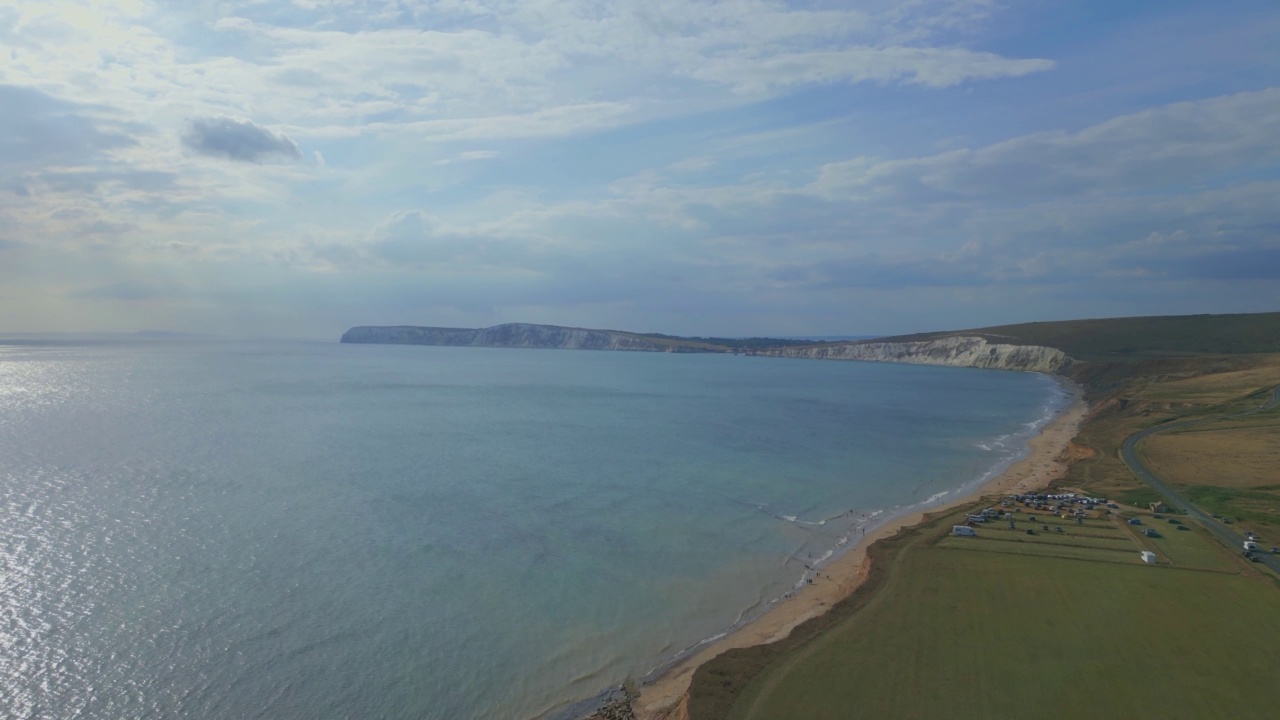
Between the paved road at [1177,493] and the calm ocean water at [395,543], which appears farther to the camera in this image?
the paved road at [1177,493]

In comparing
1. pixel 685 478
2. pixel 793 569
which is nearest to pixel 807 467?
pixel 685 478

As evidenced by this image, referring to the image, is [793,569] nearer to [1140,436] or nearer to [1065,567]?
[1065,567]

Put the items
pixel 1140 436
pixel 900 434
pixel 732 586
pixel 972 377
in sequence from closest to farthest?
pixel 732 586
pixel 1140 436
pixel 900 434
pixel 972 377

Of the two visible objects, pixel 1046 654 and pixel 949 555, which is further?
pixel 949 555

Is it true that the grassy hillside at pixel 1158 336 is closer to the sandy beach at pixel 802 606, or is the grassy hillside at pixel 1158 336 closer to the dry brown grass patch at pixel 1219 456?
the dry brown grass patch at pixel 1219 456

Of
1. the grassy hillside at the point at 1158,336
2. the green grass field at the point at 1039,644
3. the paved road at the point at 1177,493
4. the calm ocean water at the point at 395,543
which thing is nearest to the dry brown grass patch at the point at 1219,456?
the paved road at the point at 1177,493

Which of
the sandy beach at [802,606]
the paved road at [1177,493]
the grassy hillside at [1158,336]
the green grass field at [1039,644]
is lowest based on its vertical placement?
the sandy beach at [802,606]

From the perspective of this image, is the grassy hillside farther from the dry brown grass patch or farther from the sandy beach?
the sandy beach
